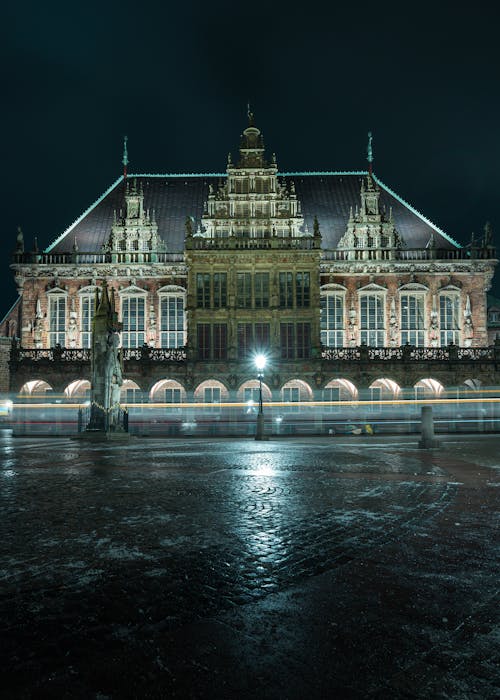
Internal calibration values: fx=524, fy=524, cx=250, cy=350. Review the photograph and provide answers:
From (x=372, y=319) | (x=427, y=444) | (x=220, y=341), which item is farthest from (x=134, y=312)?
(x=427, y=444)

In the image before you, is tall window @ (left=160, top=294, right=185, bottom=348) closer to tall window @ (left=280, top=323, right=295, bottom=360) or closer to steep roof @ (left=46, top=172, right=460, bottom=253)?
steep roof @ (left=46, top=172, right=460, bottom=253)

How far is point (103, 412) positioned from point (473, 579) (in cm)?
1823

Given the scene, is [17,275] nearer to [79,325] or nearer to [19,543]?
[79,325]

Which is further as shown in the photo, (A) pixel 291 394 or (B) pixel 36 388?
(B) pixel 36 388

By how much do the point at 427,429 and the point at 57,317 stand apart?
32.1 m

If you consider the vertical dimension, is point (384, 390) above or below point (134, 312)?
below

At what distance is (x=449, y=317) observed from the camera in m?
40.4

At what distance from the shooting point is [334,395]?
3728 cm

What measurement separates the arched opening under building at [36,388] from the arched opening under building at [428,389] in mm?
25456

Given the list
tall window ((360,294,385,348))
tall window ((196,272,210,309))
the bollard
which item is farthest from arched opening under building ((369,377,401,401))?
the bollard

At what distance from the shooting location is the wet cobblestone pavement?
2719mm

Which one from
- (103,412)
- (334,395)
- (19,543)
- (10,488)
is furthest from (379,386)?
(19,543)

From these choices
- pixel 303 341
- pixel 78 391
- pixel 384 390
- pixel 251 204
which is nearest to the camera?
pixel 303 341

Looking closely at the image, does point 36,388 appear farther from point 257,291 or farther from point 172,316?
point 257,291
